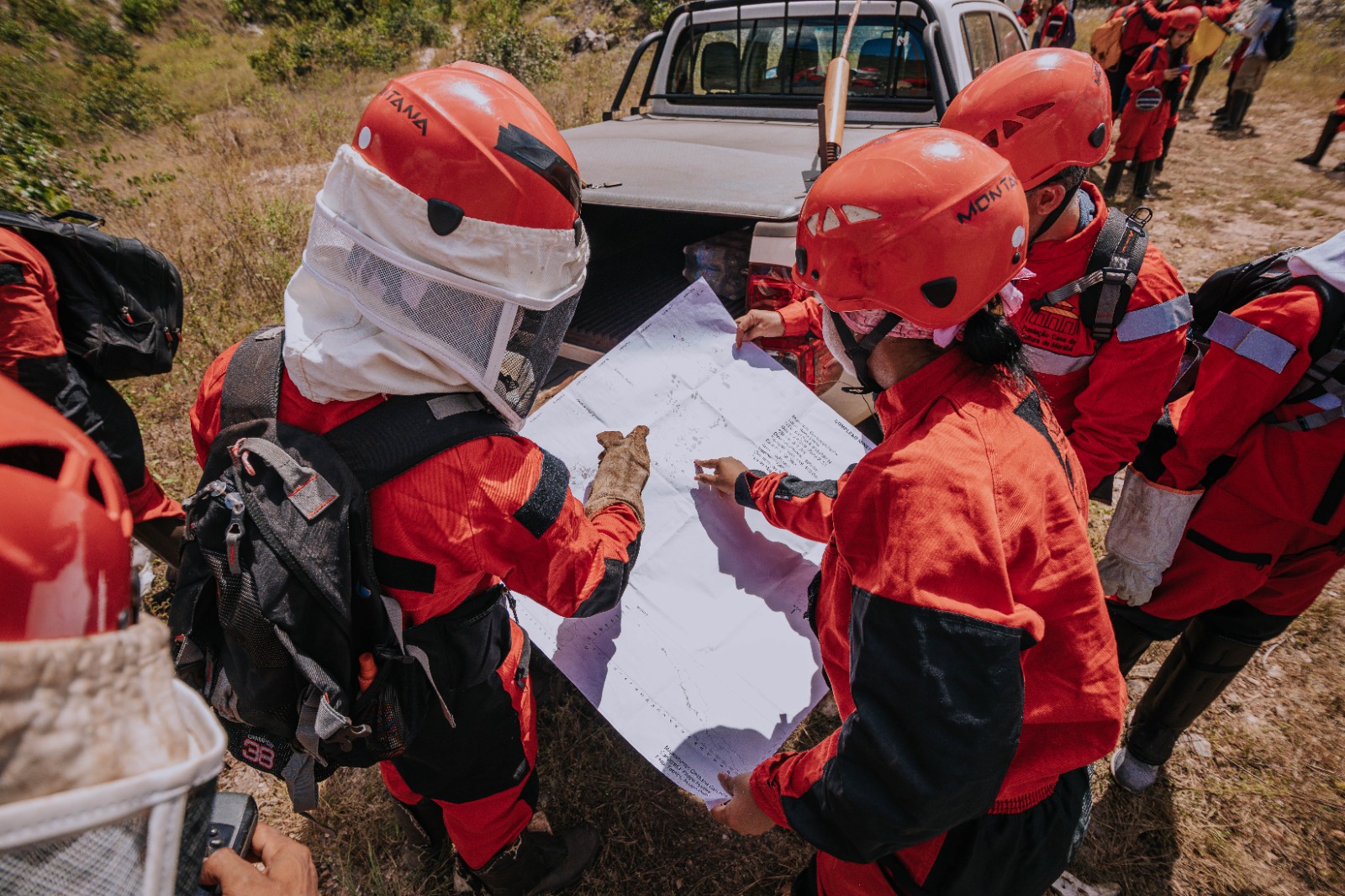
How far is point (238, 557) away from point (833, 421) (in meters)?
1.64

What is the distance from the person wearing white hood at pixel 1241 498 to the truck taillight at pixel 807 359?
96 cm

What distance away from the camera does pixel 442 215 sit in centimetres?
102

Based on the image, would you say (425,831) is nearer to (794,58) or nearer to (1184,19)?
(794,58)

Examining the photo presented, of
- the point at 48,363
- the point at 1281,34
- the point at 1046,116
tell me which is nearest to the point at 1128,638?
the point at 1046,116

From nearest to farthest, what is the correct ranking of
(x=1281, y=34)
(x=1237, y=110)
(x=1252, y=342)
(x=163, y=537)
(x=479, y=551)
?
(x=479, y=551), (x=1252, y=342), (x=163, y=537), (x=1281, y=34), (x=1237, y=110)

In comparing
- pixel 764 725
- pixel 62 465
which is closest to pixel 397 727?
pixel 764 725

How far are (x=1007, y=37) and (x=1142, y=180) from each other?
13.3 feet

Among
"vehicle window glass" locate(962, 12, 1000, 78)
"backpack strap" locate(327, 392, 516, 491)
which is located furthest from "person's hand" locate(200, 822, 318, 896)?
"vehicle window glass" locate(962, 12, 1000, 78)

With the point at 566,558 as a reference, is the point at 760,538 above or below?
below

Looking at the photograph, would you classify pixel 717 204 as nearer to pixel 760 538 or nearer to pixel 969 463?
pixel 760 538

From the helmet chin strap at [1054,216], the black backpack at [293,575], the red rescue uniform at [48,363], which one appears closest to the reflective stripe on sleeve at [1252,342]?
the helmet chin strap at [1054,216]

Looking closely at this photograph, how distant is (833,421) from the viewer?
2076mm

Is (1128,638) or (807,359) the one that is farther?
(807,359)

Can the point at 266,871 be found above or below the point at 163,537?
above
